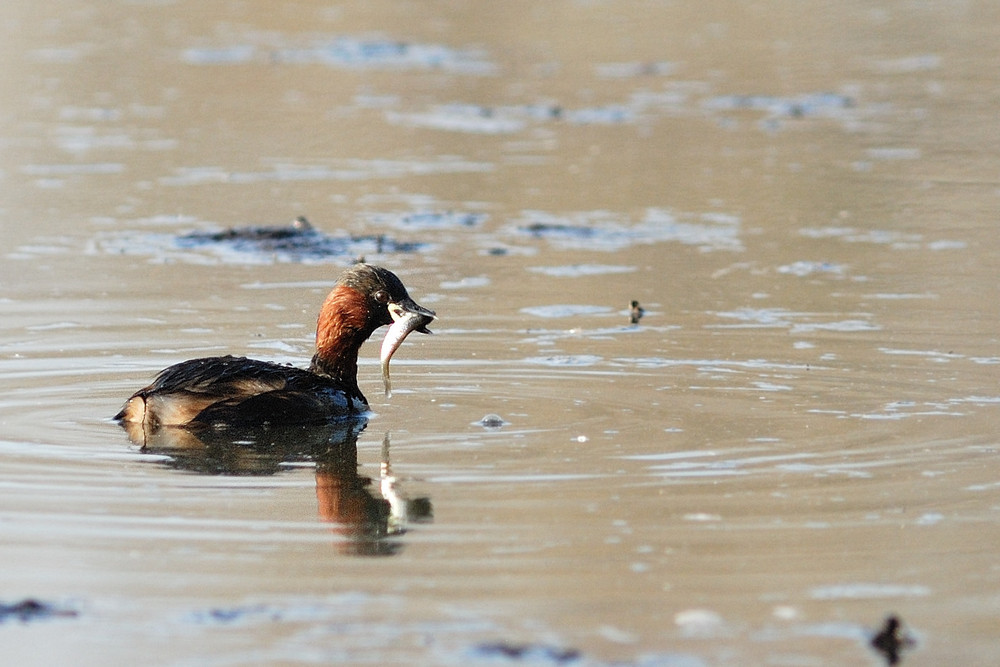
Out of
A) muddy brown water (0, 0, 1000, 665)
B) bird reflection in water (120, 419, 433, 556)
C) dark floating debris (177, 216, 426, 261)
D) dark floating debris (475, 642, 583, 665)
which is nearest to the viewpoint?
dark floating debris (475, 642, 583, 665)

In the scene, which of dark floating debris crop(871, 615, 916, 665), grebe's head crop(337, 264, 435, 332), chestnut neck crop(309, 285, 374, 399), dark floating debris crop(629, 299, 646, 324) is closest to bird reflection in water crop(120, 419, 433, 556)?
chestnut neck crop(309, 285, 374, 399)

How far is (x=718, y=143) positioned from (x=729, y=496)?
11208 millimetres

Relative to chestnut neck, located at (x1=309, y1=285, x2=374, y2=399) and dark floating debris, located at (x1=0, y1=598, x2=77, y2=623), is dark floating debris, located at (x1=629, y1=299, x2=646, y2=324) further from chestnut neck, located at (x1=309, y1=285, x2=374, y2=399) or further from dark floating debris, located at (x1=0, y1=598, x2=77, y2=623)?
dark floating debris, located at (x1=0, y1=598, x2=77, y2=623)

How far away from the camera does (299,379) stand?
8.54 metres

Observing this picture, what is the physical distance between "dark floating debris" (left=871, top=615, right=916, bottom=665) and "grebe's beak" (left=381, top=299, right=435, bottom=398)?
4138 millimetres

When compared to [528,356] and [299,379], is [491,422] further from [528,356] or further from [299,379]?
[528,356]

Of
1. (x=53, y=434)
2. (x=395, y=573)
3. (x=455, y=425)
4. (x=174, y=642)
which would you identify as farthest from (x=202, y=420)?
(x=174, y=642)

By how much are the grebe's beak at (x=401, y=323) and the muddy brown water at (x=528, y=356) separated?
269mm

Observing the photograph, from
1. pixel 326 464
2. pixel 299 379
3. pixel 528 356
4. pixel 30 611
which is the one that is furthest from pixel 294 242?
pixel 30 611

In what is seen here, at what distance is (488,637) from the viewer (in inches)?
201

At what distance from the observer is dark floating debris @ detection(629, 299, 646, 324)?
35.2 ft

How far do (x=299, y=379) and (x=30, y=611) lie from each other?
3.28m

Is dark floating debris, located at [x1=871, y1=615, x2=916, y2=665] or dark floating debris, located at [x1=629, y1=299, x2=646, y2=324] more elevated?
dark floating debris, located at [x1=629, y1=299, x2=646, y2=324]

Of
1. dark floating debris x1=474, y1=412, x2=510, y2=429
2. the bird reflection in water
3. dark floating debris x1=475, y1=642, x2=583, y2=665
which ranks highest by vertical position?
dark floating debris x1=474, y1=412, x2=510, y2=429
